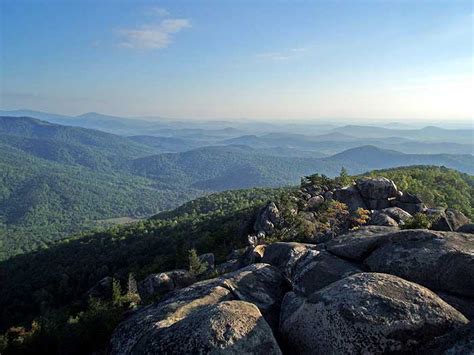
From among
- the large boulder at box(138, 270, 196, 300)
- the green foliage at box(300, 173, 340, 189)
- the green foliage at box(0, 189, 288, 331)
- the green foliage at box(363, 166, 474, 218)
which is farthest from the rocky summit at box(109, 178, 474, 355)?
the green foliage at box(363, 166, 474, 218)

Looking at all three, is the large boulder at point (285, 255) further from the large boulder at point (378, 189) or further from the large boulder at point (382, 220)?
the large boulder at point (378, 189)

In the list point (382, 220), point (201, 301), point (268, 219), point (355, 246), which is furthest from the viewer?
point (268, 219)

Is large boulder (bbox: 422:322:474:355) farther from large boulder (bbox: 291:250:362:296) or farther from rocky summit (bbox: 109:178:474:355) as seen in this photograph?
large boulder (bbox: 291:250:362:296)

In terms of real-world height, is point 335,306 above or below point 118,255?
above

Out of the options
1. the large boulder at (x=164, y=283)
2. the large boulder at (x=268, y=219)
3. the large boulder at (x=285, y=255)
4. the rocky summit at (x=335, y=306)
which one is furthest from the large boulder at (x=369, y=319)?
the large boulder at (x=268, y=219)

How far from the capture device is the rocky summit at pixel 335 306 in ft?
33.1

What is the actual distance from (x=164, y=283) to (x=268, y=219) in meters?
22.4

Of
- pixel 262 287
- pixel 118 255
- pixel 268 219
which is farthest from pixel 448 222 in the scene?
pixel 118 255

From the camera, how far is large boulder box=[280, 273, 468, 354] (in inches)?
396

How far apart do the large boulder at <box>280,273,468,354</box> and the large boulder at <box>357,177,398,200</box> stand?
130ft

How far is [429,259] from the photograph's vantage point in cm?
1388

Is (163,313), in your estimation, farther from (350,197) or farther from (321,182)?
(321,182)

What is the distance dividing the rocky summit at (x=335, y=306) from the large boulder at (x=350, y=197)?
103 feet

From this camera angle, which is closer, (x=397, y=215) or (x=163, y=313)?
(x=163, y=313)
